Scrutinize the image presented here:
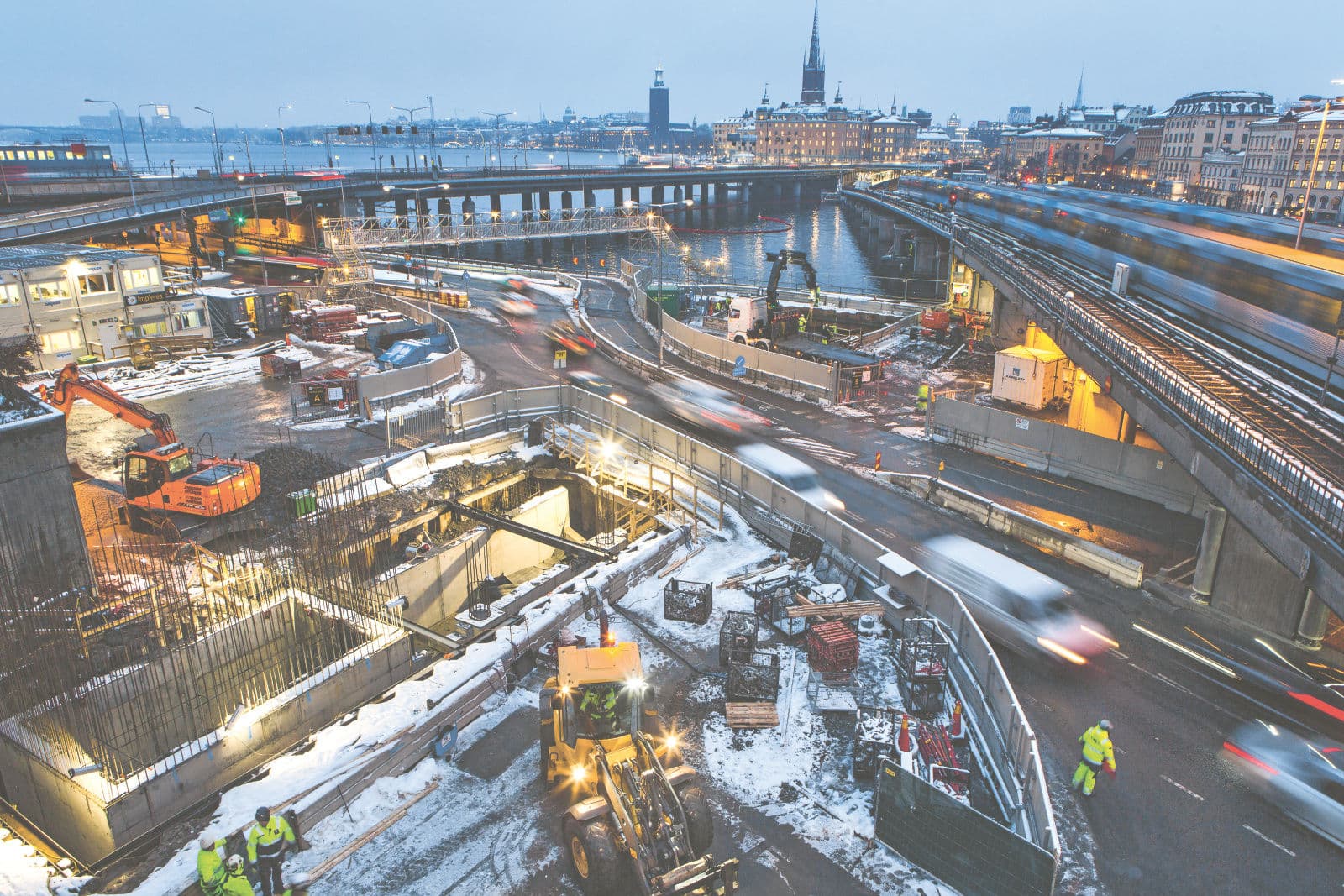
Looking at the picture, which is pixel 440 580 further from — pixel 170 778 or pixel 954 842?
pixel 954 842

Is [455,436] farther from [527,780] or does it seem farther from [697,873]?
[697,873]

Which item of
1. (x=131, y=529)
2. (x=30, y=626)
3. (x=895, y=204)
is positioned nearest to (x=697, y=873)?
(x=30, y=626)

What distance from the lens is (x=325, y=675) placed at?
1972 centimetres

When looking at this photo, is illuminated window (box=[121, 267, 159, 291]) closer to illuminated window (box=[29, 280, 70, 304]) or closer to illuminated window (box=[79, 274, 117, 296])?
illuminated window (box=[79, 274, 117, 296])

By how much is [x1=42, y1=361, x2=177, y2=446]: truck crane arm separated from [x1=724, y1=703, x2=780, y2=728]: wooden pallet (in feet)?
76.7

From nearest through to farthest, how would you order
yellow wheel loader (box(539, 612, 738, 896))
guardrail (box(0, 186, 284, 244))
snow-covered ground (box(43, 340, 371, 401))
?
yellow wheel loader (box(539, 612, 738, 896)), snow-covered ground (box(43, 340, 371, 401)), guardrail (box(0, 186, 284, 244))

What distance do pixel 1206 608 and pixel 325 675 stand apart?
2242 cm

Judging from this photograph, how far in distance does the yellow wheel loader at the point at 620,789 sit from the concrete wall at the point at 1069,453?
21.4 metres

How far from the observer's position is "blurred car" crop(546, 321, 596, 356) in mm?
52094

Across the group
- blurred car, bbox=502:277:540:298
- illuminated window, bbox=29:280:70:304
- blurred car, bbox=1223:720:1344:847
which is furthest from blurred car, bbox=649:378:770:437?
illuminated window, bbox=29:280:70:304

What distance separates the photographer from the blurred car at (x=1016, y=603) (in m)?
21.0

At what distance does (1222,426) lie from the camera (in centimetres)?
2209

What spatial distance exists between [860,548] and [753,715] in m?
7.26

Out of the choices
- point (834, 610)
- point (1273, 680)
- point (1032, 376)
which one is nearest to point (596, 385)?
point (1032, 376)
